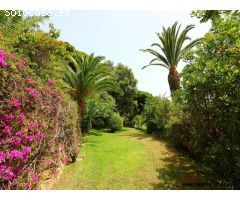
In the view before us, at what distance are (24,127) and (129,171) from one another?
437 centimetres

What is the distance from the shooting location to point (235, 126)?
6.70 meters

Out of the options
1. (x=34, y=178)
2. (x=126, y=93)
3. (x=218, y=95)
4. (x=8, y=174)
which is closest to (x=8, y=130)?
(x=8, y=174)

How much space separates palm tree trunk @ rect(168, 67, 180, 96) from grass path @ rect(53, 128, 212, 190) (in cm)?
926

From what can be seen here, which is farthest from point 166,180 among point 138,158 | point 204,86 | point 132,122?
point 132,122

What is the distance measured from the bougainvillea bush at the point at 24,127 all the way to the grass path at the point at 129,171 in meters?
1.15

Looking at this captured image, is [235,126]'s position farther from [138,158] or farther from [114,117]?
[114,117]

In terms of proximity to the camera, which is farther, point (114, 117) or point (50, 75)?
point (114, 117)

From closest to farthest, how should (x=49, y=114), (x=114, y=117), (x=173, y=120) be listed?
(x=49, y=114), (x=173, y=120), (x=114, y=117)

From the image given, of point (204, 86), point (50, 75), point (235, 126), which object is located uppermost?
point (50, 75)

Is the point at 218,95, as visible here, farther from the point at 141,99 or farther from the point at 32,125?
the point at 141,99

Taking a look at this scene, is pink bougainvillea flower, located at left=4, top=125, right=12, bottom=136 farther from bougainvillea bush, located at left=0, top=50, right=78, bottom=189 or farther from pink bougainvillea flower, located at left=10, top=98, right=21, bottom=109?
pink bougainvillea flower, located at left=10, top=98, right=21, bottom=109

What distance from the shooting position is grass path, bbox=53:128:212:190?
23.9 ft

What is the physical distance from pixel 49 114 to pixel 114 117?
1464 centimetres

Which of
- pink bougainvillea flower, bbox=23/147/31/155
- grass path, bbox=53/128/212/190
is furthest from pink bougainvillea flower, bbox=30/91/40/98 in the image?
grass path, bbox=53/128/212/190
